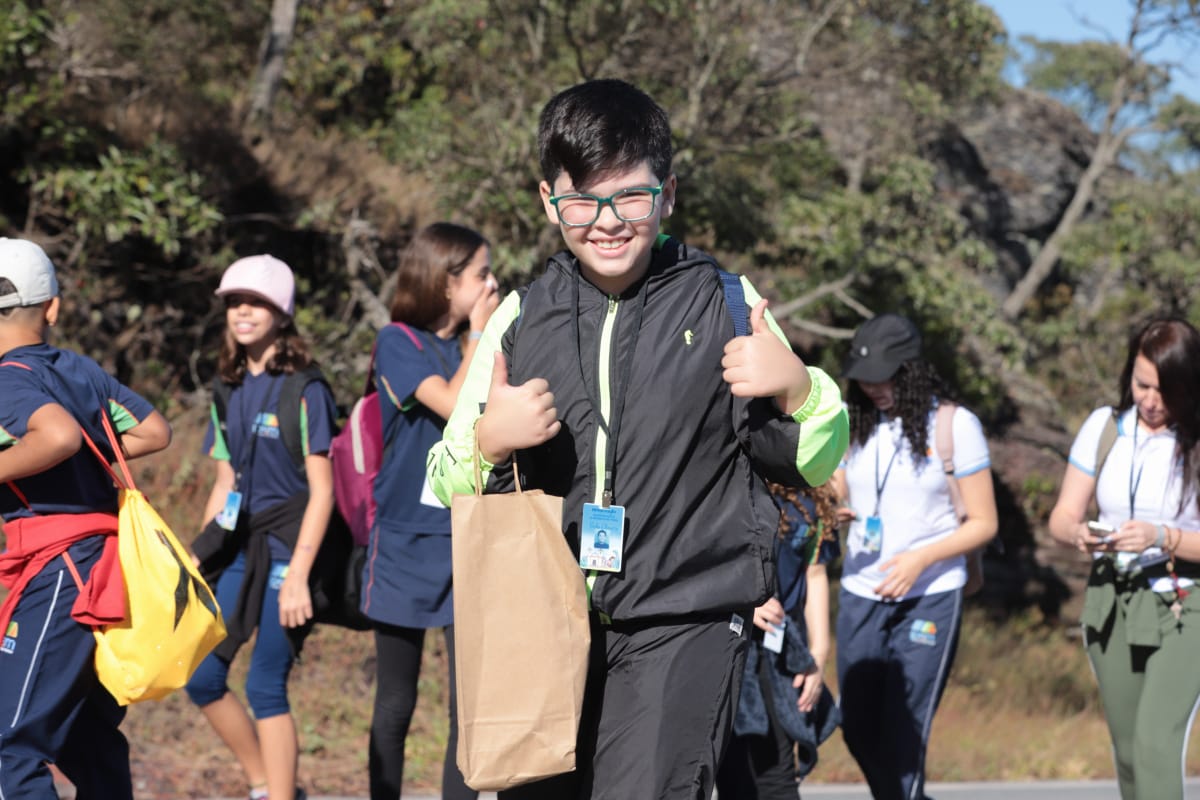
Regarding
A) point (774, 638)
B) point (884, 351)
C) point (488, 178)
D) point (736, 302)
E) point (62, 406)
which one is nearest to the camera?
point (736, 302)

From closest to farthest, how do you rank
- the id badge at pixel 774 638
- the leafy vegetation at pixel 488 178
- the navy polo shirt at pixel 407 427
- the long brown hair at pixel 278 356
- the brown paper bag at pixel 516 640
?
the brown paper bag at pixel 516 640 → the id badge at pixel 774 638 → the navy polo shirt at pixel 407 427 → the long brown hair at pixel 278 356 → the leafy vegetation at pixel 488 178

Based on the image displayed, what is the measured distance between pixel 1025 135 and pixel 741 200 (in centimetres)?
1132

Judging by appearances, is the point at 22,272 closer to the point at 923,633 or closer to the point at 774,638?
the point at 774,638

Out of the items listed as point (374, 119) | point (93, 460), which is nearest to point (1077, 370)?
point (374, 119)

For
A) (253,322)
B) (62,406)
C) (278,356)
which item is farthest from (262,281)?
(62,406)

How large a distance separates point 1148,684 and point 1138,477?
0.77 m

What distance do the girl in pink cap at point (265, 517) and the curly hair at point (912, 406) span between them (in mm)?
2136

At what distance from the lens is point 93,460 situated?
4.03m

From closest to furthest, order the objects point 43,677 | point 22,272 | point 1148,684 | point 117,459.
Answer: point 43,677
point 22,272
point 117,459
point 1148,684

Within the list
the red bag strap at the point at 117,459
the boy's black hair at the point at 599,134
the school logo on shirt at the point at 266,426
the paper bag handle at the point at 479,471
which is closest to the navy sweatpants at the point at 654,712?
the paper bag handle at the point at 479,471

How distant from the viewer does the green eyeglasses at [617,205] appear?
2.84 m

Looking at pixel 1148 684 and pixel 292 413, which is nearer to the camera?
pixel 1148 684

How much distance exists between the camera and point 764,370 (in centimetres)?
268

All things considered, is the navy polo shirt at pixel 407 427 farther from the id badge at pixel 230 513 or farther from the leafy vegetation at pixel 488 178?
the leafy vegetation at pixel 488 178
